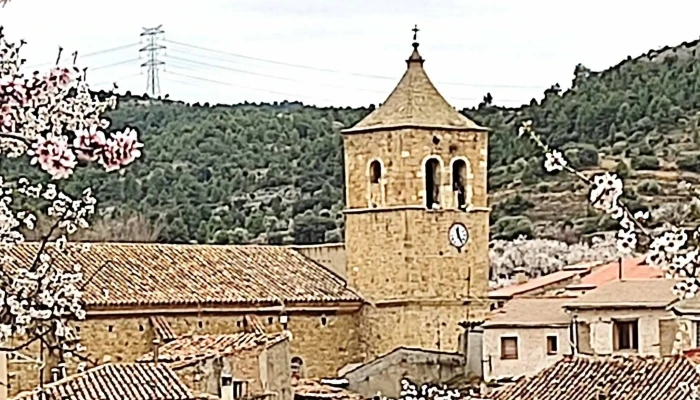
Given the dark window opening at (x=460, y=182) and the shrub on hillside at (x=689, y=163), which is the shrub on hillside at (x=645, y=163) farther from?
the dark window opening at (x=460, y=182)

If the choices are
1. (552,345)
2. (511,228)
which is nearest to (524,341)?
(552,345)

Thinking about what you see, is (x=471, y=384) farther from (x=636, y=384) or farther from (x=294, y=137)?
(x=294, y=137)

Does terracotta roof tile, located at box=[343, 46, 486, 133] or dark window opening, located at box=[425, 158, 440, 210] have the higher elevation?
terracotta roof tile, located at box=[343, 46, 486, 133]

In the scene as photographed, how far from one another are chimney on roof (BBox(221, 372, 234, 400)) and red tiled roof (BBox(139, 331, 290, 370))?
0.35m

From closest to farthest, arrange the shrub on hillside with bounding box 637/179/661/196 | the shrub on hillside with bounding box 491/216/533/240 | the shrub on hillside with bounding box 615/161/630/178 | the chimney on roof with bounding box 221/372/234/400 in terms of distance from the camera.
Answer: the chimney on roof with bounding box 221/372/234/400 → the shrub on hillside with bounding box 491/216/533/240 → the shrub on hillside with bounding box 637/179/661/196 → the shrub on hillside with bounding box 615/161/630/178

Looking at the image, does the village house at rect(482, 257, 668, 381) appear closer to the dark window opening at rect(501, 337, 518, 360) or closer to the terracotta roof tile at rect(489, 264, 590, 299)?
the dark window opening at rect(501, 337, 518, 360)

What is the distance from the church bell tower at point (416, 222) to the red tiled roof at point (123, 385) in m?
10.5

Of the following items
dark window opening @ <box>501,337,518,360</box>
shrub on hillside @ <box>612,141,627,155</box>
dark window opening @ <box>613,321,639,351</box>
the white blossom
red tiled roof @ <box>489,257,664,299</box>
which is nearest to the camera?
the white blossom

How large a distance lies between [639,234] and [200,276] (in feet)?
71.0

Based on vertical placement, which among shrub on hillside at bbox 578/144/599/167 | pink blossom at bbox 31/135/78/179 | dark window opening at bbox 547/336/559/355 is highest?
shrub on hillside at bbox 578/144/599/167

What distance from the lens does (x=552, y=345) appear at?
89.5ft

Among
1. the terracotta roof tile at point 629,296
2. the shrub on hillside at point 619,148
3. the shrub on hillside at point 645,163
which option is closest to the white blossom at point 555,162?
the terracotta roof tile at point 629,296

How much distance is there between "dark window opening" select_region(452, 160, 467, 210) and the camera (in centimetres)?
2981

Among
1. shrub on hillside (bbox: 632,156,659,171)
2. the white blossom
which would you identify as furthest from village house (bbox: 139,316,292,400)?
shrub on hillside (bbox: 632,156,659,171)
